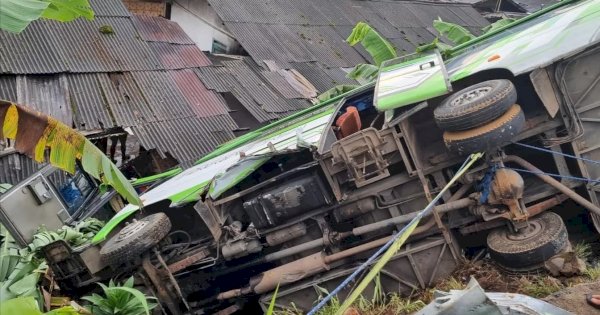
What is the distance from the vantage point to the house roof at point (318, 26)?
13531mm

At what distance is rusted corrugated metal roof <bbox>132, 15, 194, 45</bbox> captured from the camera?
11875 mm

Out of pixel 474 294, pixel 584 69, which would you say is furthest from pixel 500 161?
pixel 474 294

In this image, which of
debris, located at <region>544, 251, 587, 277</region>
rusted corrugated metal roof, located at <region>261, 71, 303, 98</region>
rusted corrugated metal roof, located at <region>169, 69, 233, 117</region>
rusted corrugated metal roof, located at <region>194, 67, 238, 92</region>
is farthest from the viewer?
rusted corrugated metal roof, located at <region>261, 71, 303, 98</region>

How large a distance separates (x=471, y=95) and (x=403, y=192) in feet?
4.28

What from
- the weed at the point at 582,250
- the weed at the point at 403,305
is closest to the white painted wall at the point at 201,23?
the weed at the point at 403,305

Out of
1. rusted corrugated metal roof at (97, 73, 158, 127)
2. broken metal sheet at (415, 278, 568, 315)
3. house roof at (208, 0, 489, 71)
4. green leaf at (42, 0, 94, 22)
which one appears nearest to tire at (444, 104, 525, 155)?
broken metal sheet at (415, 278, 568, 315)

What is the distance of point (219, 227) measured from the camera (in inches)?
224

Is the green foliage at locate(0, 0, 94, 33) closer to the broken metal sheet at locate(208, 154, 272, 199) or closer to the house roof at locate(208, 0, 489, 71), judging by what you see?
the broken metal sheet at locate(208, 154, 272, 199)

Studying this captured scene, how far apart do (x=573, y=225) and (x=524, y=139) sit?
1111 mm

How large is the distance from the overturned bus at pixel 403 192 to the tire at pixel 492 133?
1cm

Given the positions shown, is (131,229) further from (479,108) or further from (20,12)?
(479,108)

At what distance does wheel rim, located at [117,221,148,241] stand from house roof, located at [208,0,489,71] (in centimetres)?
742

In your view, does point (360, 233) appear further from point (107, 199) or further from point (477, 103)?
point (107, 199)

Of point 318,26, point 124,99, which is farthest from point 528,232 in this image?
point 318,26
